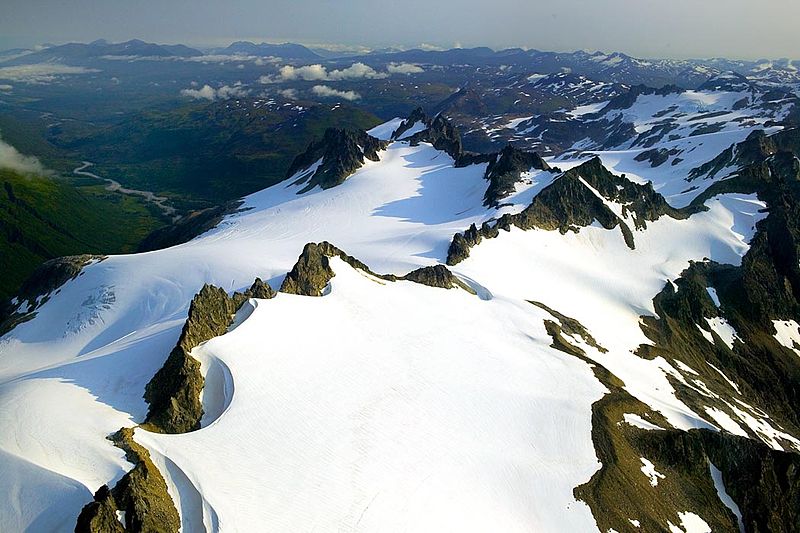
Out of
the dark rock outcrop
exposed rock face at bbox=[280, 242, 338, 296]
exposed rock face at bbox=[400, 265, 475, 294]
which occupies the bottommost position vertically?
the dark rock outcrop

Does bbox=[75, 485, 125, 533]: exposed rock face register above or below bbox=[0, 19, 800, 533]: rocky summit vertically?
above

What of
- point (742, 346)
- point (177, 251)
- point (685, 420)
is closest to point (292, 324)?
point (685, 420)

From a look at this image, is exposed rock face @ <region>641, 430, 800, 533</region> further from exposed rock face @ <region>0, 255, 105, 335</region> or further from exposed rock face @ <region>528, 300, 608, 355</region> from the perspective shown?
exposed rock face @ <region>0, 255, 105, 335</region>

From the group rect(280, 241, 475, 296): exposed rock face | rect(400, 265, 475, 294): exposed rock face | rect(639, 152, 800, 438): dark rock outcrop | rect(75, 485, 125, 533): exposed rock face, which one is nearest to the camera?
rect(75, 485, 125, 533): exposed rock face

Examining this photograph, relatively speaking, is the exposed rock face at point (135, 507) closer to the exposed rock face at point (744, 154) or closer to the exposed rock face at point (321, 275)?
the exposed rock face at point (321, 275)

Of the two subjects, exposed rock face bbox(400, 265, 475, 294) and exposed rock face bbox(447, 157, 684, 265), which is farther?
exposed rock face bbox(447, 157, 684, 265)

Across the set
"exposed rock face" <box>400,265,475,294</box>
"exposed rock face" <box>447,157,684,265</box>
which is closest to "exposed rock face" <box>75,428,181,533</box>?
"exposed rock face" <box>400,265,475,294</box>

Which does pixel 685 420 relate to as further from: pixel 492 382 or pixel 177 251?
pixel 177 251
